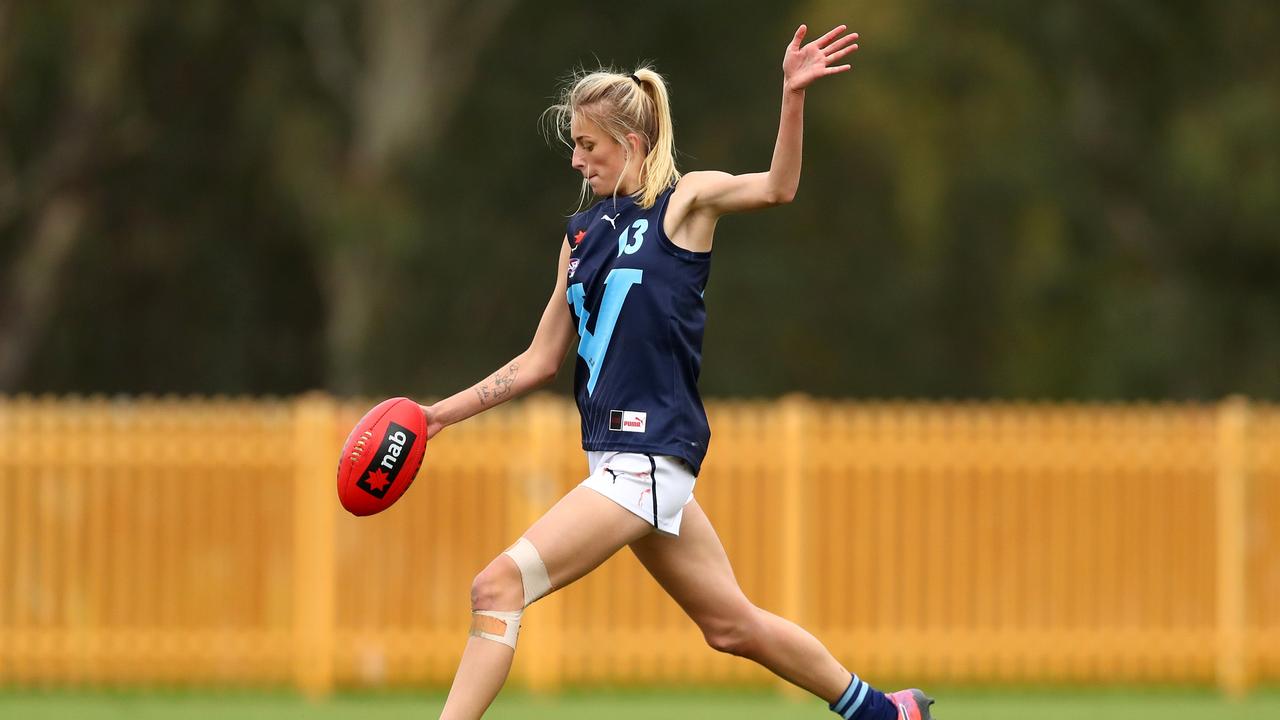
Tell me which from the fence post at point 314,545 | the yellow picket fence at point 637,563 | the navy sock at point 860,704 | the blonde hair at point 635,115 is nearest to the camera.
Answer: the blonde hair at point 635,115

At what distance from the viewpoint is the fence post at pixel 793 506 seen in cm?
1172

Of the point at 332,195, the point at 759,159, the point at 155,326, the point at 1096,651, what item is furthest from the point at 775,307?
the point at 1096,651

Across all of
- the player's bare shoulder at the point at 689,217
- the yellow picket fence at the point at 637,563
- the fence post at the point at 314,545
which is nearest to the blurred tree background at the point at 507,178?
the yellow picket fence at the point at 637,563

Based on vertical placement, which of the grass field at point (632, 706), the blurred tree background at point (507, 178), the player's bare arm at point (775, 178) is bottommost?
the grass field at point (632, 706)

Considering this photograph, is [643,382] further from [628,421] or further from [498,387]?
[498,387]

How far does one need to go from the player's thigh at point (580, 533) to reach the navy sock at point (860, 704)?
2.98 ft

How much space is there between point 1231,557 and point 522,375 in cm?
705

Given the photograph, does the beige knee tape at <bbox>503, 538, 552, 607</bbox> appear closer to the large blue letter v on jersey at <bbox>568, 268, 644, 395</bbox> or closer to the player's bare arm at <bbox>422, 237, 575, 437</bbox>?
the large blue letter v on jersey at <bbox>568, 268, 644, 395</bbox>

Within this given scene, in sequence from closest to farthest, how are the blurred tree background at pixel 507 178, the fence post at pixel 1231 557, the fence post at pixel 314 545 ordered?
the fence post at pixel 314 545 < the fence post at pixel 1231 557 < the blurred tree background at pixel 507 178

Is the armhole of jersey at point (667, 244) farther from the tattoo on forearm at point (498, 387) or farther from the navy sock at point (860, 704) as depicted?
the navy sock at point (860, 704)

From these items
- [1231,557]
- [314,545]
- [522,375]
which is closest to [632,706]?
[314,545]

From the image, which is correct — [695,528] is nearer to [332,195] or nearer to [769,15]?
[332,195]

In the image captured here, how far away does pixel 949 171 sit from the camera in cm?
2289

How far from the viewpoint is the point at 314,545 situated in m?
11.6
